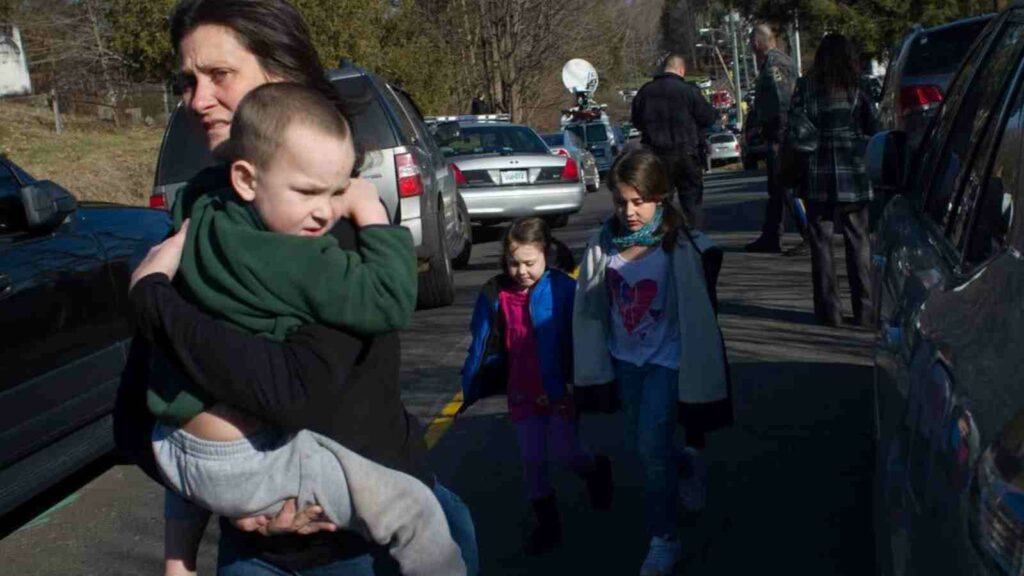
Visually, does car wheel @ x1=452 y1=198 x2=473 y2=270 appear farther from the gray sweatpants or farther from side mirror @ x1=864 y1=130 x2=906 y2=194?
the gray sweatpants

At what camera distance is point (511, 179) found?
58.0ft

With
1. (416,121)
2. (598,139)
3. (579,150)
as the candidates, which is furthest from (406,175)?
(598,139)

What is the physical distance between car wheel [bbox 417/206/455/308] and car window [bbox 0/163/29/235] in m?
5.15

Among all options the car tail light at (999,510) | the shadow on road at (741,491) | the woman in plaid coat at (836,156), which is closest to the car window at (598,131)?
the woman in plaid coat at (836,156)

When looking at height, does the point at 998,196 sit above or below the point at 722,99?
above

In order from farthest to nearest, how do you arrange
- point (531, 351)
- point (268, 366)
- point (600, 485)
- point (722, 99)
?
1. point (722, 99)
2. point (600, 485)
3. point (531, 351)
4. point (268, 366)

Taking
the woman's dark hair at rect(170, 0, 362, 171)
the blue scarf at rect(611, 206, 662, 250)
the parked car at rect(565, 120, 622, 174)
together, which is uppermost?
the woman's dark hair at rect(170, 0, 362, 171)

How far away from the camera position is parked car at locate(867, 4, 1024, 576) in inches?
81.7

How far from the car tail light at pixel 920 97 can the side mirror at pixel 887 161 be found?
6.92m

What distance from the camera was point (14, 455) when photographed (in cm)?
584

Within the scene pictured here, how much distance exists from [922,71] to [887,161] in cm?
737

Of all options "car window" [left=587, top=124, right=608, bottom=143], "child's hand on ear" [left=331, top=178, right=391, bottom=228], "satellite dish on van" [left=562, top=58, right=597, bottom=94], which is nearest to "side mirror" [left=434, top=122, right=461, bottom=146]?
"child's hand on ear" [left=331, top=178, right=391, bottom=228]

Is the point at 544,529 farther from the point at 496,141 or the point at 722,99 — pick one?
the point at 722,99

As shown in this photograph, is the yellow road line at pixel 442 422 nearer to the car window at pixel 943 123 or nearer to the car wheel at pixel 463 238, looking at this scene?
the car window at pixel 943 123
